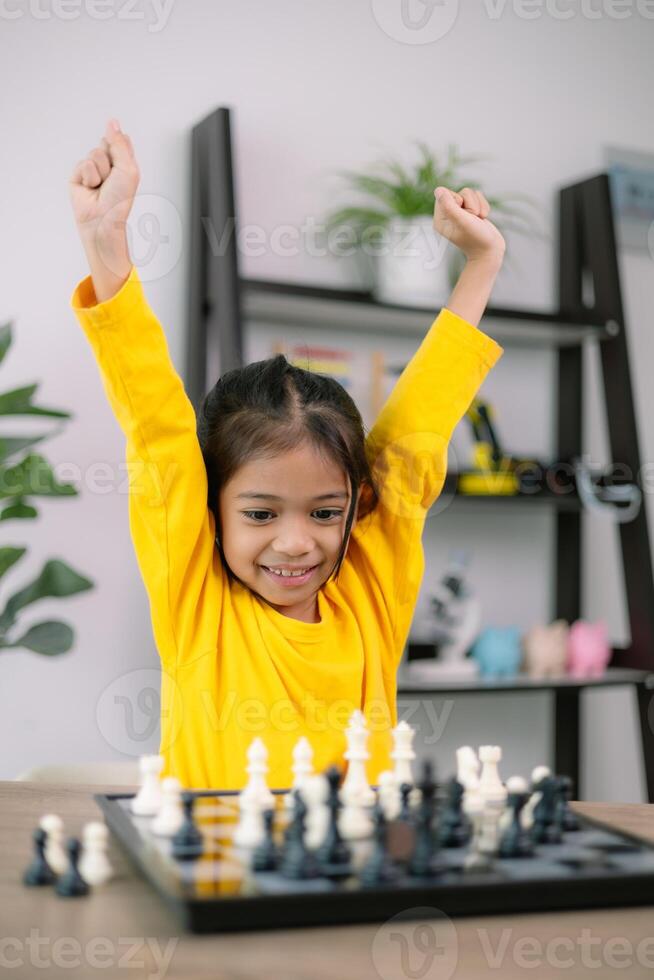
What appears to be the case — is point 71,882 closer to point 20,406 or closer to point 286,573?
point 286,573

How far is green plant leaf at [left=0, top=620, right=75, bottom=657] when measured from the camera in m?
1.98

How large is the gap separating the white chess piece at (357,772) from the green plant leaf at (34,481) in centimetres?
108

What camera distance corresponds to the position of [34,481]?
76.5 inches

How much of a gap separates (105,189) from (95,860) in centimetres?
61

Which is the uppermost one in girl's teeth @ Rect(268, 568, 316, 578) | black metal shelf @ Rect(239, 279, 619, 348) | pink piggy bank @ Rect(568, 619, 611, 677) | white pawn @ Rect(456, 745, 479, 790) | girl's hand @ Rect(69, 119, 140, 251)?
black metal shelf @ Rect(239, 279, 619, 348)

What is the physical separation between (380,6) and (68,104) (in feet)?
2.95

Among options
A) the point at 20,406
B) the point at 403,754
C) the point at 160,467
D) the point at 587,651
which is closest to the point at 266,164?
the point at 20,406

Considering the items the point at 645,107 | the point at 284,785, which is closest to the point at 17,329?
the point at 284,785

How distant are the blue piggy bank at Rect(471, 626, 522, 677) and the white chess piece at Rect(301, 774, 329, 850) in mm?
1872

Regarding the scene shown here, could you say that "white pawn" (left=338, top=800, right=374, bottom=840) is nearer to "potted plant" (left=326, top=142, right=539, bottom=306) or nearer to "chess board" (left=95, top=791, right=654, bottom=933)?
"chess board" (left=95, top=791, right=654, bottom=933)

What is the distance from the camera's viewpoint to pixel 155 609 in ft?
4.14

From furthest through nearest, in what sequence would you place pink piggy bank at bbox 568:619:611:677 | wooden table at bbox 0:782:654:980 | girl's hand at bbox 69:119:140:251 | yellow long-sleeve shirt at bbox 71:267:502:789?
pink piggy bank at bbox 568:619:611:677 → yellow long-sleeve shirt at bbox 71:267:502:789 → girl's hand at bbox 69:119:140:251 → wooden table at bbox 0:782:654:980

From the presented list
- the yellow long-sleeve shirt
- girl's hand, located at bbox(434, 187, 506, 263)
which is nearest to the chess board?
the yellow long-sleeve shirt

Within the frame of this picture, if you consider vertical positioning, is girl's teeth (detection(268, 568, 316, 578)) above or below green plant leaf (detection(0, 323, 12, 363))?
below
